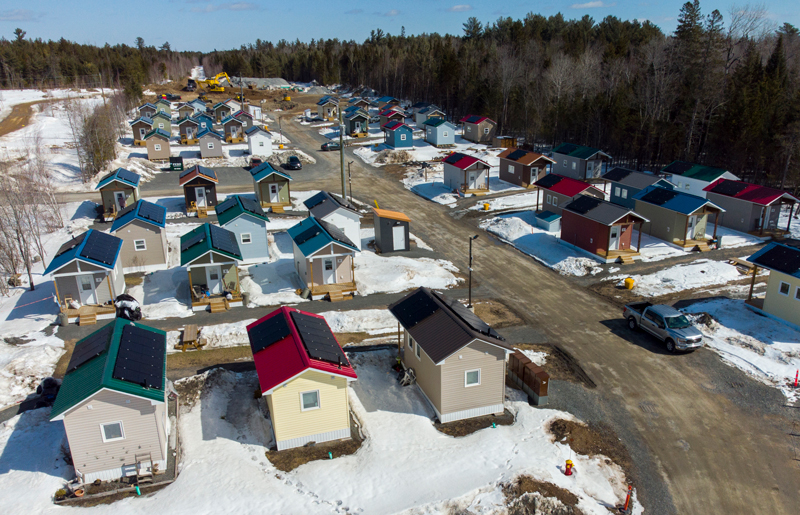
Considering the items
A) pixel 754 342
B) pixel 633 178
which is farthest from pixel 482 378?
pixel 633 178

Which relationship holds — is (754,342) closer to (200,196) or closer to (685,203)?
(685,203)

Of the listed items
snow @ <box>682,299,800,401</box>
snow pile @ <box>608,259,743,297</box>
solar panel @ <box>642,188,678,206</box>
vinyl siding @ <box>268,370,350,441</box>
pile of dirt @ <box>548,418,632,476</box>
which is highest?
solar panel @ <box>642,188,678,206</box>

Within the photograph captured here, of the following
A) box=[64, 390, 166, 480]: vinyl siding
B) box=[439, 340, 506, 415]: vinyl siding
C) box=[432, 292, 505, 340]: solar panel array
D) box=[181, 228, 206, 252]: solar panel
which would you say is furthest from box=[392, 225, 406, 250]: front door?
box=[64, 390, 166, 480]: vinyl siding

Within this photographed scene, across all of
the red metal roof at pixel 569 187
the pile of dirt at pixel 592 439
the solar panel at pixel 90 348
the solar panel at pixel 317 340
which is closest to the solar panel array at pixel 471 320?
the pile of dirt at pixel 592 439

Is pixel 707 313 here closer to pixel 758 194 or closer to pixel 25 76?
pixel 758 194

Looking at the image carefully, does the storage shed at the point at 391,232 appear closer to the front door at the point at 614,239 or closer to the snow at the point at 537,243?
the snow at the point at 537,243

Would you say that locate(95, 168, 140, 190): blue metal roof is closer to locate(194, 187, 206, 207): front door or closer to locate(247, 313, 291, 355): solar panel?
locate(194, 187, 206, 207): front door
